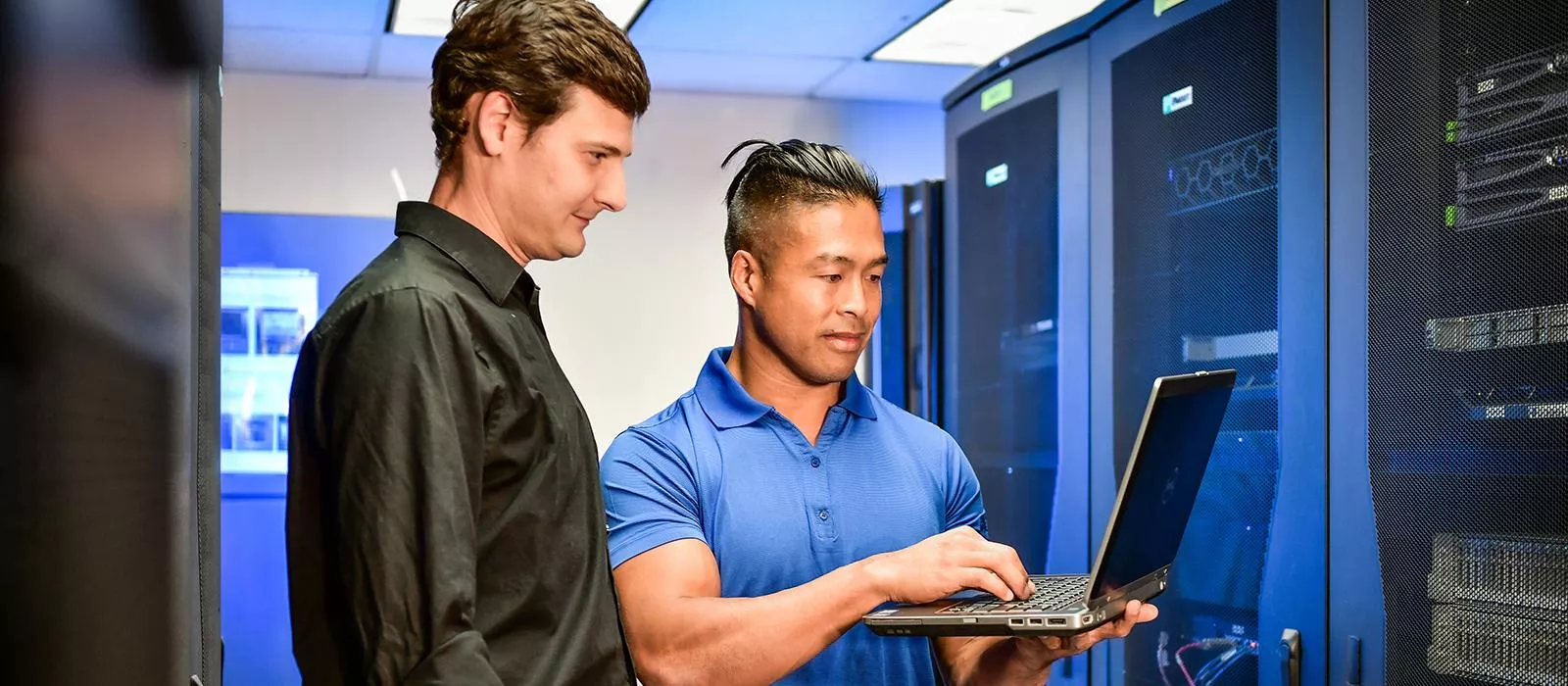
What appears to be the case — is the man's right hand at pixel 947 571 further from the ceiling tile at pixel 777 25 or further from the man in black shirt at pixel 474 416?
the ceiling tile at pixel 777 25

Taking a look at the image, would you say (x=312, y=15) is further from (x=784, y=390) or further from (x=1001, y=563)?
(x=1001, y=563)

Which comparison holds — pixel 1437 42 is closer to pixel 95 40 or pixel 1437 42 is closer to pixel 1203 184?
pixel 1203 184

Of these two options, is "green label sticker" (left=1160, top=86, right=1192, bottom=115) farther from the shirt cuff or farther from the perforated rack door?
the shirt cuff

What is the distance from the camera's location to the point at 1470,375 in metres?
1.70

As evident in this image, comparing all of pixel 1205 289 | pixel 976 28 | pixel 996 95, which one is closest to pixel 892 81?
pixel 976 28

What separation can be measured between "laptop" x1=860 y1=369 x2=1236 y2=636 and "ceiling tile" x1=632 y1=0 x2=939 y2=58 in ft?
9.34

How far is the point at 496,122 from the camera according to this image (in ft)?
3.71

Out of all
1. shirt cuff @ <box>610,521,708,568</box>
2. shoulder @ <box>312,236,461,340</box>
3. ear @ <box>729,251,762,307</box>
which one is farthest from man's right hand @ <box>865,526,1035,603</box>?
shoulder @ <box>312,236,461,340</box>

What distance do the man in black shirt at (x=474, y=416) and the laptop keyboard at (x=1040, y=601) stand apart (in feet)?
1.20

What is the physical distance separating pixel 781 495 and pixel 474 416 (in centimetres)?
59

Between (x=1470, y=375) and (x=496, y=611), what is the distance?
4.25 feet

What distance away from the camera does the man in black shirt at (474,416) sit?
957 mm

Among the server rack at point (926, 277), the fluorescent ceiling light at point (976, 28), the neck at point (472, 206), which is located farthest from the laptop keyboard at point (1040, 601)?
the fluorescent ceiling light at point (976, 28)

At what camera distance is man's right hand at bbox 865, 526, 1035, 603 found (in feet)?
4.37
